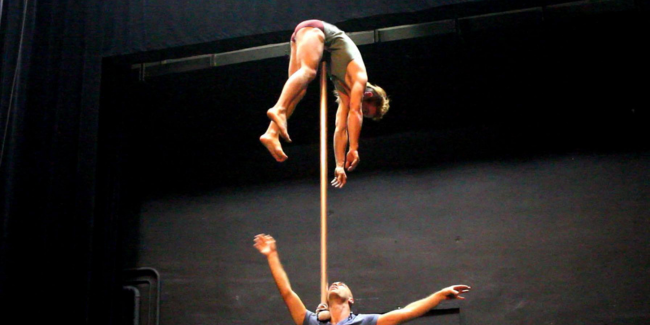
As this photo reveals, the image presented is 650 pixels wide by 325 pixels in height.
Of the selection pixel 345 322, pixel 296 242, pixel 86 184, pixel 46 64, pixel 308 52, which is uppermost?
pixel 46 64

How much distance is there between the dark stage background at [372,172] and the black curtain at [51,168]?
0.04 feet

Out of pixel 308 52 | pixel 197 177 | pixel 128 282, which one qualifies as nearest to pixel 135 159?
pixel 197 177

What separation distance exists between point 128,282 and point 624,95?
4784 millimetres

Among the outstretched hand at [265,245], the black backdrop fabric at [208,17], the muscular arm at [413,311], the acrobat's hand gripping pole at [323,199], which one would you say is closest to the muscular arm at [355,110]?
the acrobat's hand gripping pole at [323,199]

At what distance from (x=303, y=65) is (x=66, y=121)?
2795mm

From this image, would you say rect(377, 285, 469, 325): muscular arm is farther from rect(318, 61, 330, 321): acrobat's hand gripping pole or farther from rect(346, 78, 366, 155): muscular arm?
rect(346, 78, 366, 155): muscular arm

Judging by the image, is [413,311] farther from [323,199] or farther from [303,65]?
[303,65]

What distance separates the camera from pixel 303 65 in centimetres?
467

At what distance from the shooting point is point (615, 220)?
21.0 ft

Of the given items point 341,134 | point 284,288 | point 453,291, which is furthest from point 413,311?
point 341,134

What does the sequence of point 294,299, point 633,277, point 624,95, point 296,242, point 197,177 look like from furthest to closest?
point 197,177 → point 296,242 → point 624,95 → point 633,277 → point 294,299

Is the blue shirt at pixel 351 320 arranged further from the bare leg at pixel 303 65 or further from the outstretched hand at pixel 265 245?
the bare leg at pixel 303 65

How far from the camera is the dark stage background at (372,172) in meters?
6.28

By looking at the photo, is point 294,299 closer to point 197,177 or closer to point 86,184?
point 86,184
